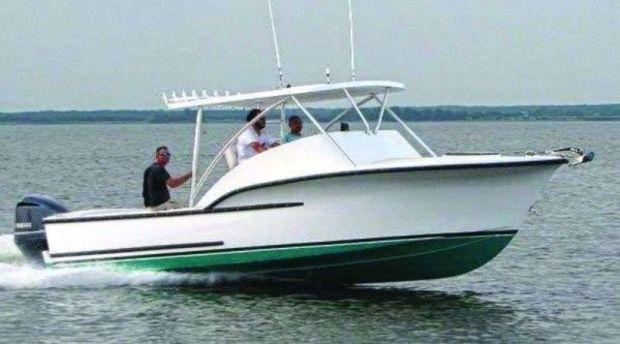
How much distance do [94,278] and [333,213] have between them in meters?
3.65

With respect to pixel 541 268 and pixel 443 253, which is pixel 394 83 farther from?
pixel 541 268

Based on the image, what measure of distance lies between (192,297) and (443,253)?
3.39 metres

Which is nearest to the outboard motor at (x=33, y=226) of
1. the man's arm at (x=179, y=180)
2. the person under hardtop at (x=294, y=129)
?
the man's arm at (x=179, y=180)

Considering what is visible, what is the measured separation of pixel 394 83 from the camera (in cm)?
1886

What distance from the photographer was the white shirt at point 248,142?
737 inches

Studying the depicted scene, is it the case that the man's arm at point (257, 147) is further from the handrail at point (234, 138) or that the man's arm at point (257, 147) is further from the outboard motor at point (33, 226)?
the outboard motor at point (33, 226)

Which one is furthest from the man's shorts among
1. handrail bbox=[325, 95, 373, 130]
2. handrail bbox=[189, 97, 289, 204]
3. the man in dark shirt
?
handrail bbox=[325, 95, 373, 130]

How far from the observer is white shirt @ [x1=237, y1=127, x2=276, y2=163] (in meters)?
18.7

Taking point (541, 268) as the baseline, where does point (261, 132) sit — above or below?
above

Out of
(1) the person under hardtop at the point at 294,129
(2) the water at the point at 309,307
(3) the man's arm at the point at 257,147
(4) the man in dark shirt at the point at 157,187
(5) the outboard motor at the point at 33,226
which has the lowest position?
(2) the water at the point at 309,307

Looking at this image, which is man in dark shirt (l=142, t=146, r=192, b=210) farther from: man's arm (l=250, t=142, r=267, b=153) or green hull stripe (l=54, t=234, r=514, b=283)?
man's arm (l=250, t=142, r=267, b=153)

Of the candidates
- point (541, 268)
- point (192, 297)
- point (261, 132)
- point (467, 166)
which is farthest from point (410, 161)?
point (541, 268)

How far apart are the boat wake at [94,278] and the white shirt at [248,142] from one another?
1.56 meters

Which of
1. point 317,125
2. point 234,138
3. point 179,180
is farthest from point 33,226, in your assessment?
point 317,125
